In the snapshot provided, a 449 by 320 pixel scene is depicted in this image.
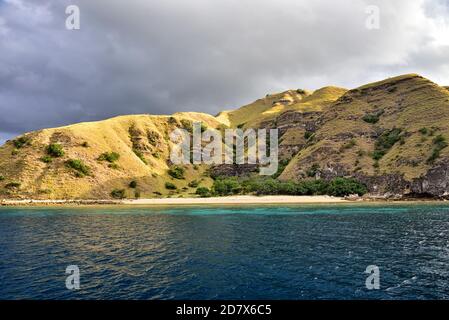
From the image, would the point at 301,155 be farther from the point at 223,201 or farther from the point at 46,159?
the point at 46,159

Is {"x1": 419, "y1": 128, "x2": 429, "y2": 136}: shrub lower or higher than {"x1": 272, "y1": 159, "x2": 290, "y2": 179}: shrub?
higher

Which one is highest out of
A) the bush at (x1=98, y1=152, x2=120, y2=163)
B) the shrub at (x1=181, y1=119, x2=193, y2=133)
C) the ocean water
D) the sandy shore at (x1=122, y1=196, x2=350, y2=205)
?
the shrub at (x1=181, y1=119, x2=193, y2=133)

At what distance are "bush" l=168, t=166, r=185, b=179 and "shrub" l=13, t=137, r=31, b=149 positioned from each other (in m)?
58.4

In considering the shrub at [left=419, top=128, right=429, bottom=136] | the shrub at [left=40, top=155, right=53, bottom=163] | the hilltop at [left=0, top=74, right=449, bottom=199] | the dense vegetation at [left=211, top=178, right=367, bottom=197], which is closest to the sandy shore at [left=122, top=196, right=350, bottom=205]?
the dense vegetation at [left=211, top=178, right=367, bottom=197]

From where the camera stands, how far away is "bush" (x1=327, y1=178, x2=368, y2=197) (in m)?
100

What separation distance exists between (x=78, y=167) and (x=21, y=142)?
27.7m

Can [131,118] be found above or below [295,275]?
above

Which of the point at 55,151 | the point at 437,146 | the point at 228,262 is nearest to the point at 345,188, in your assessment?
the point at 437,146

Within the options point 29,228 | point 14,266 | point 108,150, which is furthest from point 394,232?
point 108,150

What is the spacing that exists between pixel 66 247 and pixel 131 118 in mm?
145265

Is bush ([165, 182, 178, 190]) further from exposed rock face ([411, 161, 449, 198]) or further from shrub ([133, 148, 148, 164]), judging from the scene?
Answer: exposed rock face ([411, 161, 449, 198])

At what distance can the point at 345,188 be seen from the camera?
10088 centimetres
